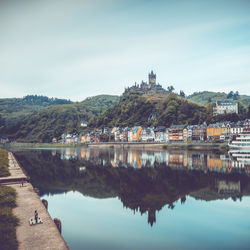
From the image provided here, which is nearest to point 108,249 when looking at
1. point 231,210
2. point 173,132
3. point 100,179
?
point 231,210

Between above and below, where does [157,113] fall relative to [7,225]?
above

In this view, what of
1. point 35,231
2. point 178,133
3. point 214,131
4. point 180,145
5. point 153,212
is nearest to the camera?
point 35,231

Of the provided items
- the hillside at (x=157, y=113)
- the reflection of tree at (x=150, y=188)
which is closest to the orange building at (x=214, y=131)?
the hillside at (x=157, y=113)

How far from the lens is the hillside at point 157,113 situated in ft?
469

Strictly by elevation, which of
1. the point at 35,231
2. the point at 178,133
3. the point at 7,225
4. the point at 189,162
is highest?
the point at 178,133

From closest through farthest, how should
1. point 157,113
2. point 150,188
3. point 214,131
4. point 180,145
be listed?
point 150,188 < point 180,145 < point 214,131 < point 157,113

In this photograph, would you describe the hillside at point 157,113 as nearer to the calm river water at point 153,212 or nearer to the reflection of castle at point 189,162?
the reflection of castle at point 189,162

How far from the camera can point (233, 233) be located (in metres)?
15.5

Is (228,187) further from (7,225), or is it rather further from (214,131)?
(214,131)

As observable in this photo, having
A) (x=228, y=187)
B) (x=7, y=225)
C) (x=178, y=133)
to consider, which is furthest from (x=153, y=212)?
(x=178, y=133)

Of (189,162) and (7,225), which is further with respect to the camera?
(189,162)

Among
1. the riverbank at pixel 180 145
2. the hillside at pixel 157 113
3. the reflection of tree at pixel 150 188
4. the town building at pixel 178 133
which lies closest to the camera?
the reflection of tree at pixel 150 188

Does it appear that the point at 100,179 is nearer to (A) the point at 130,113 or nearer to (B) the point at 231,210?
(B) the point at 231,210

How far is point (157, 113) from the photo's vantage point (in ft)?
554
